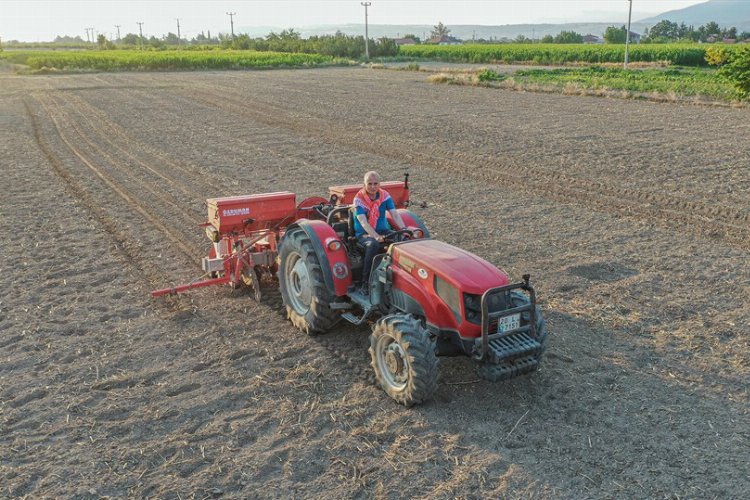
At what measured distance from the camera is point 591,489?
475 cm

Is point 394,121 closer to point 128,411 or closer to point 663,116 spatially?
point 663,116

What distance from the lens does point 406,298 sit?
6094 millimetres

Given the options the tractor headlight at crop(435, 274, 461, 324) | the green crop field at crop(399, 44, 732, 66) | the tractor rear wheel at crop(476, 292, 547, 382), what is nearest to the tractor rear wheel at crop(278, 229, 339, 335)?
the tractor headlight at crop(435, 274, 461, 324)

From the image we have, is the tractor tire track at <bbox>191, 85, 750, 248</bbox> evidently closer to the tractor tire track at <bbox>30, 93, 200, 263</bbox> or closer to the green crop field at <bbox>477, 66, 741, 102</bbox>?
the tractor tire track at <bbox>30, 93, 200, 263</bbox>

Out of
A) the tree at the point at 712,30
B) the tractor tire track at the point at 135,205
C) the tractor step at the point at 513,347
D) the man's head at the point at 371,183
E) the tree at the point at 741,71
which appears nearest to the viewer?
the tractor step at the point at 513,347

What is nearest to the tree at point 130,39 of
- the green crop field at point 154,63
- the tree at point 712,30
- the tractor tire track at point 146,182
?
the green crop field at point 154,63

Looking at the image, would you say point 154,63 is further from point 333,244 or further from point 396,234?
point 396,234

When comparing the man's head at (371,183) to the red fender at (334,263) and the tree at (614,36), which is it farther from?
the tree at (614,36)

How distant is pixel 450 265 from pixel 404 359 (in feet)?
2.94

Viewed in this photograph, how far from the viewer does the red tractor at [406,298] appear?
18.1 feet

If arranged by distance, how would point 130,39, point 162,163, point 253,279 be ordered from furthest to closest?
point 130,39
point 162,163
point 253,279

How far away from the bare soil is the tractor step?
53cm

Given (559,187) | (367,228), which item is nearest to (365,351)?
(367,228)

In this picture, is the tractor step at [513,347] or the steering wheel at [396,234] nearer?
the tractor step at [513,347]
